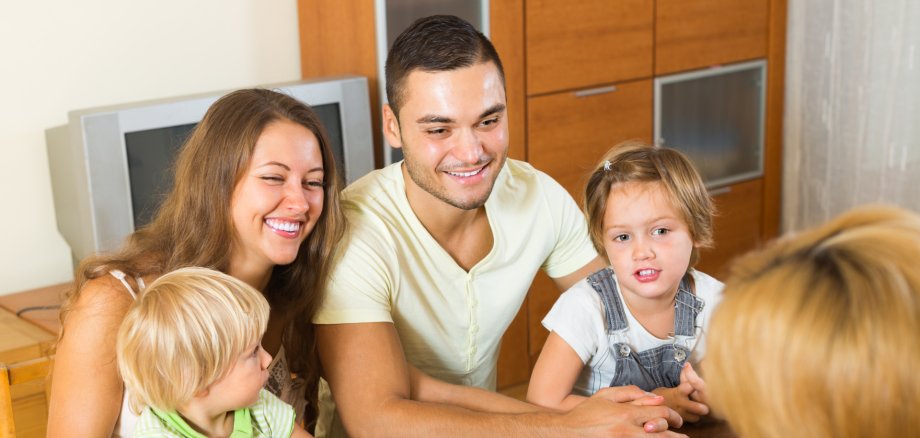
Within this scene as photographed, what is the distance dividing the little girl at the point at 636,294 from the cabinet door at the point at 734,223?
2349 mm

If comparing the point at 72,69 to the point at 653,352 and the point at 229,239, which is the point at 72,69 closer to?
the point at 229,239

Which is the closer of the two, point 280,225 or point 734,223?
point 280,225

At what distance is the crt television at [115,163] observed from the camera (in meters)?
2.68

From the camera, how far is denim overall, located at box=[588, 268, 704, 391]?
191 cm

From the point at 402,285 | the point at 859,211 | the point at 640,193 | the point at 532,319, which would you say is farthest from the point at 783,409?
the point at 532,319

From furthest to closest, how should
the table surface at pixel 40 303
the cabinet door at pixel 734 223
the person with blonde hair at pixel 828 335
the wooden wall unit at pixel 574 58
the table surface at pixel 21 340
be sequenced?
the cabinet door at pixel 734 223 < the wooden wall unit at pixel 574 58 < the table surface at pixel 40 303 < the table surface at pixel 21 340 < the person with blonde hair at pixel 828 335

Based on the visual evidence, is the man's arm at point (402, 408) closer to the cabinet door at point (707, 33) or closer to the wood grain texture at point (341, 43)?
the wood grain texture at point (341, 43)

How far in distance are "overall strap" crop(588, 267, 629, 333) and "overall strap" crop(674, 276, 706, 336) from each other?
9cm

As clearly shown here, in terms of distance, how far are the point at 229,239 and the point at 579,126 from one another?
7.07 ft

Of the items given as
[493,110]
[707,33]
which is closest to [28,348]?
[493,110]

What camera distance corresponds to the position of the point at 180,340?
149 centimetres

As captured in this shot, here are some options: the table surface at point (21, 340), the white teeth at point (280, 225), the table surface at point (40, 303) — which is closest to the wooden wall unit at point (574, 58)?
the table surface at point (40, 303)

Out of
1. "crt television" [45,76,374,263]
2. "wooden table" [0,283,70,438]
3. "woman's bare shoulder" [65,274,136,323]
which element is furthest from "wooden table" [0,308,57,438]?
"woman's bare shoulder" [65,274,136,323]

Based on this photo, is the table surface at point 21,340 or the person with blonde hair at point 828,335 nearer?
the person with blonde hair at point 828,335
